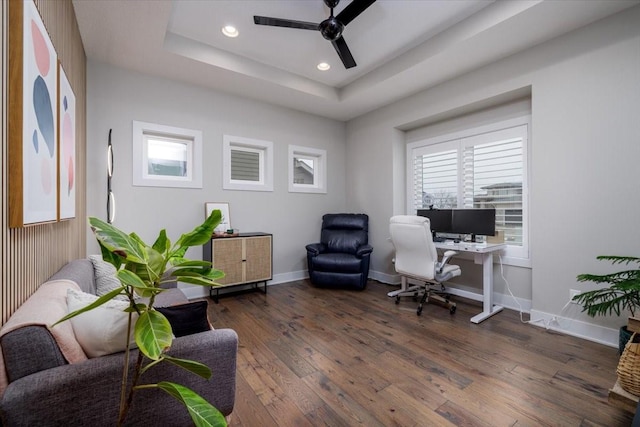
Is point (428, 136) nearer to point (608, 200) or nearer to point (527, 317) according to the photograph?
point (608, 200)

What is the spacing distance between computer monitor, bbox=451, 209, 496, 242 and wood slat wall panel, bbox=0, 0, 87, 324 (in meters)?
3.94

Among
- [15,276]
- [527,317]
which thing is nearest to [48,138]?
[15,276]

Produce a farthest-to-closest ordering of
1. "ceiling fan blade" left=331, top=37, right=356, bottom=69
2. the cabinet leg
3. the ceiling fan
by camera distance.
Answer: the cabinet leg, "ceiling fan blade" left=331, top=37, right=356, bottom=69, the ceiling fan

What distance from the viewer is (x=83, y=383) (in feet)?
3.23

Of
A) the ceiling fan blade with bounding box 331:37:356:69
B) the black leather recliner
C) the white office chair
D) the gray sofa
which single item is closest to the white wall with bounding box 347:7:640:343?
the white office chair

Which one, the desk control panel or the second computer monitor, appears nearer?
the desk control panel

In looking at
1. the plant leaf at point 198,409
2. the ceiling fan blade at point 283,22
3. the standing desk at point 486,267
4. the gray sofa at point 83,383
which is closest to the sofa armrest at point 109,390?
the gray sofa at point 83,383

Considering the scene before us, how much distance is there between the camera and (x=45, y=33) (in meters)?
1.44

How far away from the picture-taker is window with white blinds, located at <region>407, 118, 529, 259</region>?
10.9 feet

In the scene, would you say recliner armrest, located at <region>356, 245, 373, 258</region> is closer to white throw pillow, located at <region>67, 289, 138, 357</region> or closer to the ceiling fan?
the ceiling fan

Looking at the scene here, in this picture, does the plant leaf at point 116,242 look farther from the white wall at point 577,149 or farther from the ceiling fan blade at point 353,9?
the white wall at point 577,149

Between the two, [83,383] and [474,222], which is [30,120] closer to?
[83,383]

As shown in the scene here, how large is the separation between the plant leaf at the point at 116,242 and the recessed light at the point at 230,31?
2827mm

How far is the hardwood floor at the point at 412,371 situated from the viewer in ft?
5.28
